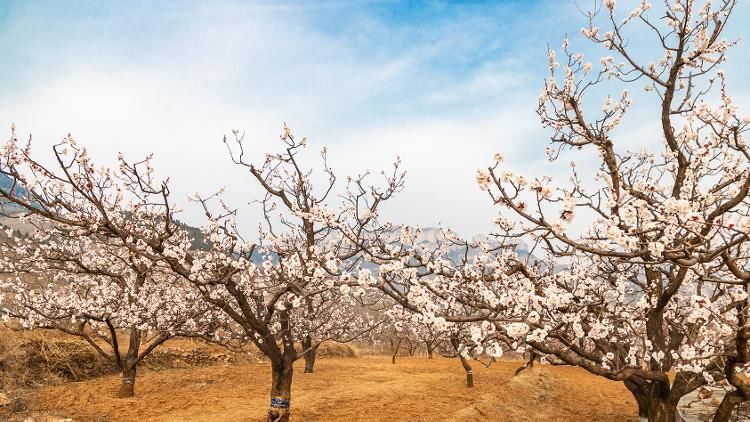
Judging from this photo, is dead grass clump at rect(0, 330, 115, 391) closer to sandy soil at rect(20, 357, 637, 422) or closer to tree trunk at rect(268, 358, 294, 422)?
sandy soil at rect(20, 357, 637, 422)

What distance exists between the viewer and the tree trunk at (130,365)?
49.6ft

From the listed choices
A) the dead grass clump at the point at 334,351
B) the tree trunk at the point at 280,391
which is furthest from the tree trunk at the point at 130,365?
the dead grass clump at the point at 334,351

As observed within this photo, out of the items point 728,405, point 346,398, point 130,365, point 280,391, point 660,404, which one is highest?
point 130,365

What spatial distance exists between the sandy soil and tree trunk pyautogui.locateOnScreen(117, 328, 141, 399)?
1.44 feet

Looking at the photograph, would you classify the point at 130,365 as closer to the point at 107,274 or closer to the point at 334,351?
the point at 107,274

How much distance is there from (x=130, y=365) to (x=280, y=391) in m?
8.20

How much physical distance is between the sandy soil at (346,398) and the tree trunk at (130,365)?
1.44 feet

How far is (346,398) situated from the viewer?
1741 centimetres

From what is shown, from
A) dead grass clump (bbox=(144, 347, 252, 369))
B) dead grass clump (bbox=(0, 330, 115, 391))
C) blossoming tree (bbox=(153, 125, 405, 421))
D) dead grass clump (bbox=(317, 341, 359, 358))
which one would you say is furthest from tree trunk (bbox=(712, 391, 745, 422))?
dead grass clump (bbox=(317, 341, 359, 358))

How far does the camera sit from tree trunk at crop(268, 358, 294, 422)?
10.2 meters

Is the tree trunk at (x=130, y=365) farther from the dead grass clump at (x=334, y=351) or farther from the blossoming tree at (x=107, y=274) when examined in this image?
the dead grass clump at (x=334, y=351)

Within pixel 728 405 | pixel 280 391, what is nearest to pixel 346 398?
pixel 280 391

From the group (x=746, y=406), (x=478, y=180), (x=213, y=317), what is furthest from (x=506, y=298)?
(x=746, y=406)

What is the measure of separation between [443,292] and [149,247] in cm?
553
